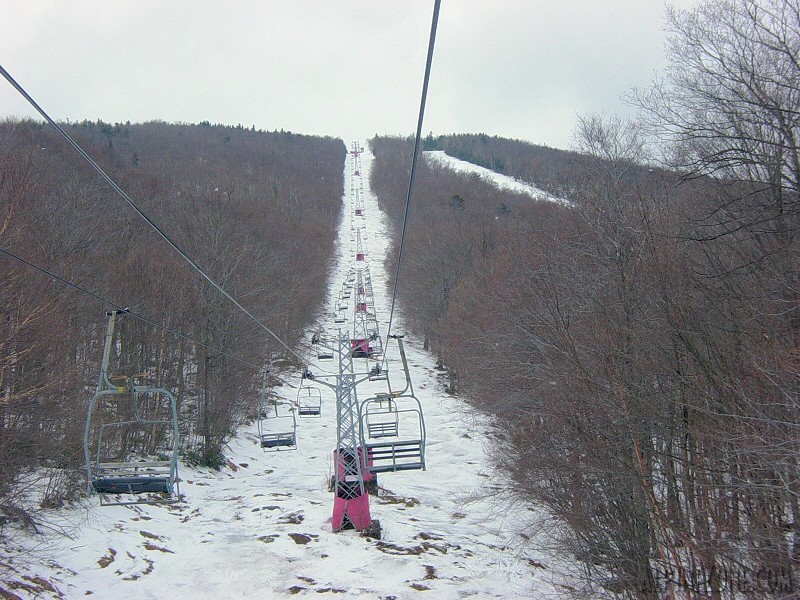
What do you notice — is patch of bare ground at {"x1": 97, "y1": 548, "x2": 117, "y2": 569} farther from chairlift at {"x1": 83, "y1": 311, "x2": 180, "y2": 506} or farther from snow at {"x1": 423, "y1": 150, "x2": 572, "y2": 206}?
snow at {"x1": 423, "y1": 150, "x2": 572, "y2": 206}

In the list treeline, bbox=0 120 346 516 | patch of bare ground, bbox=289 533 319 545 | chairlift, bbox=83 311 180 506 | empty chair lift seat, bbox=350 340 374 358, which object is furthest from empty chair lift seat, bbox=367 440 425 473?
treeline, bbox=0 120 346 516

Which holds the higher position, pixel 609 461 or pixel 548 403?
pixel 548 403

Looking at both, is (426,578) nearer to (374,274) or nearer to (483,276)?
(483,276)

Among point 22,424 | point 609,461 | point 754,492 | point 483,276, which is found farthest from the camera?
point 483,276

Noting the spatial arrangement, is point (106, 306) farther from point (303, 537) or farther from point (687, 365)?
point (687, 365)

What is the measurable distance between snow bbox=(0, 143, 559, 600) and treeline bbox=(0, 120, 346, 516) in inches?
57.3

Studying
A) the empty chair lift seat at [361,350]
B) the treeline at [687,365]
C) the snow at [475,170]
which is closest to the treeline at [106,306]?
the empty chair lift seat at [361,350]

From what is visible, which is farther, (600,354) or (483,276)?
(483,276)

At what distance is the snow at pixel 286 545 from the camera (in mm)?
12086

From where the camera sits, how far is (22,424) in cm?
1384

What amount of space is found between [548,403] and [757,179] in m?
6.89

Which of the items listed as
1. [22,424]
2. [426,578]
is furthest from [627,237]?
[22,424]

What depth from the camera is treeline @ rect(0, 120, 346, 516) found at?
13383mm

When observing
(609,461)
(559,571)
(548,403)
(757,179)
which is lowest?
(559,571)
